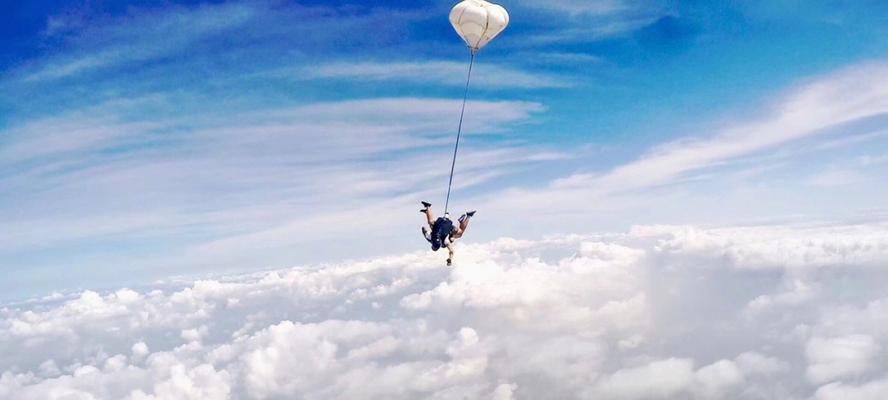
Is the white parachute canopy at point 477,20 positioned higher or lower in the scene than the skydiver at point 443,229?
A: higher

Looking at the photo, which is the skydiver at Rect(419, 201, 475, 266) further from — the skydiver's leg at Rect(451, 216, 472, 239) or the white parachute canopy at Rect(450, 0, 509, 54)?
the white parachute canopy at Rect(450, 0, 509, 54)

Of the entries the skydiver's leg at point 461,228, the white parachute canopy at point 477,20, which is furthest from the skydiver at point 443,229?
the white parachute canopy at point 477,20

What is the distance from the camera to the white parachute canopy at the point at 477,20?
2864 cm

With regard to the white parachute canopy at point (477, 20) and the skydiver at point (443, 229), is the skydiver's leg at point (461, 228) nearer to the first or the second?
the skydiver at point (443, 229)

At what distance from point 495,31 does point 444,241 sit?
12.9 m

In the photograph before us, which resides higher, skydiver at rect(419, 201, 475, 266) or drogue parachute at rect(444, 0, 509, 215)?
drogue parachute at rect(444, 0, 509, 215)

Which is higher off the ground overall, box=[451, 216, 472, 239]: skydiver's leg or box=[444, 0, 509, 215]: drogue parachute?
box=[444, 0, 509, 215]: drogue parachute

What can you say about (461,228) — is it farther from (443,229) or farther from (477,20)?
(477,20)

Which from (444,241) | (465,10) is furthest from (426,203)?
(465,10)

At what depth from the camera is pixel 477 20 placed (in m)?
28.8

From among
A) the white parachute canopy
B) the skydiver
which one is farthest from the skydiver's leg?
the white parachute canopy

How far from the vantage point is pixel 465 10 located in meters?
28.5

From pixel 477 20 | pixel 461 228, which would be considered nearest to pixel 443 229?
pixel 461 228

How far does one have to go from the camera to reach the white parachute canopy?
2864 centimetres
